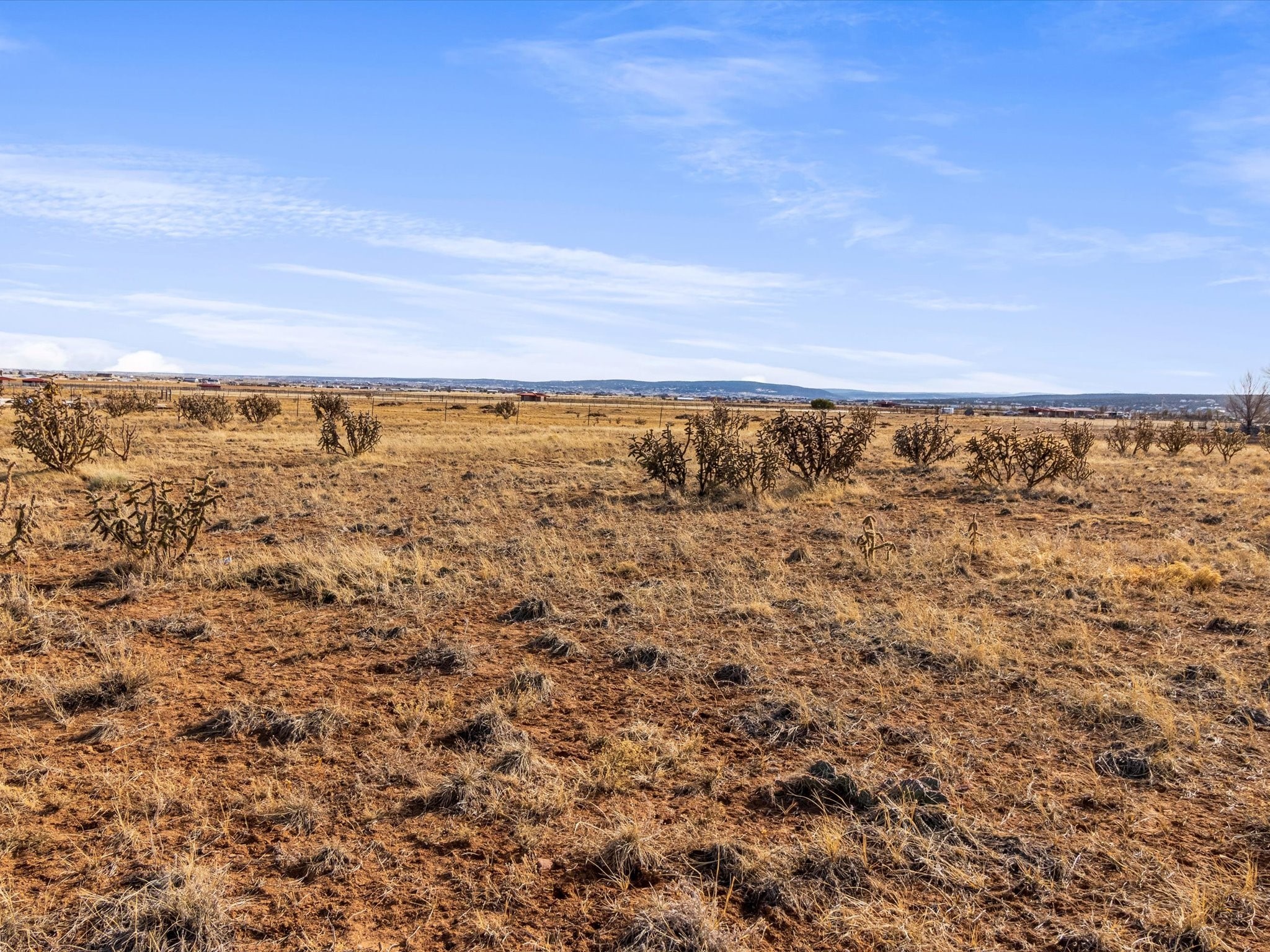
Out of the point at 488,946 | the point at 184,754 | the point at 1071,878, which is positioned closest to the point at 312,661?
the point at 184,754

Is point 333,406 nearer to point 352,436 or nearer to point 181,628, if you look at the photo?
point 352,436

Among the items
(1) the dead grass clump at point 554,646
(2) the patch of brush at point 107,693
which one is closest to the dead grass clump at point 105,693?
(2) the patch of brush at point 107,693

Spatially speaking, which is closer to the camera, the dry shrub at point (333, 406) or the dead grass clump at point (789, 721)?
the dead grass clump at point (789, 721)

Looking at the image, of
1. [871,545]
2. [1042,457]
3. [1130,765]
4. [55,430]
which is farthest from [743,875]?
[55,430]

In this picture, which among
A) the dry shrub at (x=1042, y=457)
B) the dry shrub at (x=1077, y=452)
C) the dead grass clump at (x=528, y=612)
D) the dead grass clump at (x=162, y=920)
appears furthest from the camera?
the dry shrub at (x=1077, y=452)

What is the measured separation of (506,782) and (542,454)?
76.9ft

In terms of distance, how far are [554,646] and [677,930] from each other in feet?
13.8

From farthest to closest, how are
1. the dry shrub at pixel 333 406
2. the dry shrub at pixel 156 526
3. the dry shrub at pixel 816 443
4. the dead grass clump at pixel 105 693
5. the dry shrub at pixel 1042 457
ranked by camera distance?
1. the dry shrub at pixel 333 406
2. the dry shrub at pixel 1042 457
3. the dry shrub at pixel 816 443
4. the dry shrub at pixel 156 526
5. the dead grass clump at pixel 105 693

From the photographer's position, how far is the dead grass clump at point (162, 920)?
3.34m

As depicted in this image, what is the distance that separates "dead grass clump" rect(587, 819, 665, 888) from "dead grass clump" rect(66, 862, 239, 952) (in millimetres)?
1828

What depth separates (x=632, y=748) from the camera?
5.28 m

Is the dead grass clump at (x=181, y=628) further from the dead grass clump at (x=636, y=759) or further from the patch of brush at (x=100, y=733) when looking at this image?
the dead grass clump at (x=636, y=759)

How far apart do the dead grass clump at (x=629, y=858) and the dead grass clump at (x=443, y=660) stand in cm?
306

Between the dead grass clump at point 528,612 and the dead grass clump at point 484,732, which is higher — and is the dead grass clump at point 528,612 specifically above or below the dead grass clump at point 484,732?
above
